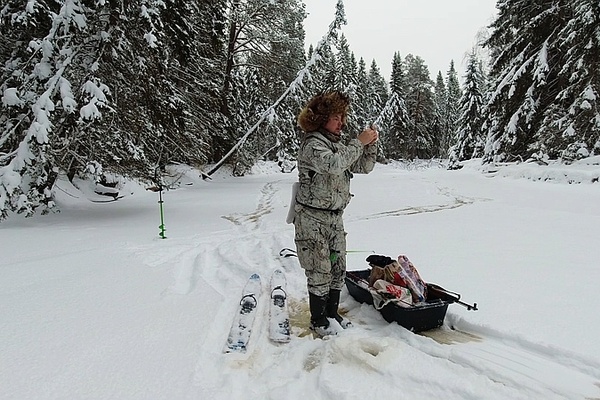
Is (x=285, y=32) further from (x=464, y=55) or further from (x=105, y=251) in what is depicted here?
(x=105, y=251)

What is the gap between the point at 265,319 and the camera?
334 cm

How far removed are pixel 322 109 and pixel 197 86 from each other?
44.8 feet

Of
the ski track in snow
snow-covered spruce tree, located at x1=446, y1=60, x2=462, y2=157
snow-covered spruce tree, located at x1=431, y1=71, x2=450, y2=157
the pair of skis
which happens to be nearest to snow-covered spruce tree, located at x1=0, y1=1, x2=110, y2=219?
the pair of skis

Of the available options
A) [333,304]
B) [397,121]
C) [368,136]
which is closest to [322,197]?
[368,136]

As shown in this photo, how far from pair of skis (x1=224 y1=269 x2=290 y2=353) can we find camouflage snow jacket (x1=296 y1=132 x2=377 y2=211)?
931 millimetres

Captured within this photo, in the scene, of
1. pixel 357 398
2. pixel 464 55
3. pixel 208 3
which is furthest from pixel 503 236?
pixel 464 55

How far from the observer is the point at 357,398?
2.21 m

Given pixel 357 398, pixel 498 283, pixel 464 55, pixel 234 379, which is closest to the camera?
pixel 357 398

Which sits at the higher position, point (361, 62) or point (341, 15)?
point (361, 62)

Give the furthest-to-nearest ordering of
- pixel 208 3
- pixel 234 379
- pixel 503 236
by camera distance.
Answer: pixel 208 3, pixel 503 236, pixel 234 379

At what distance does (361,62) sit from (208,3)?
135 feet

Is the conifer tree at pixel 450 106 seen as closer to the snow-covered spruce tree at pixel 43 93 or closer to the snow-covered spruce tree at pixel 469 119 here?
the snow-covered spruce tree at pixel 469 119

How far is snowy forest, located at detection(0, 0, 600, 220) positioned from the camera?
23.5 ft

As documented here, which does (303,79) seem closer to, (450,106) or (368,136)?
(368,136)
